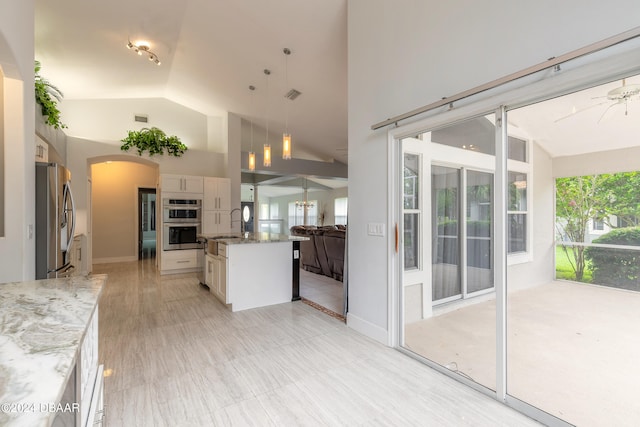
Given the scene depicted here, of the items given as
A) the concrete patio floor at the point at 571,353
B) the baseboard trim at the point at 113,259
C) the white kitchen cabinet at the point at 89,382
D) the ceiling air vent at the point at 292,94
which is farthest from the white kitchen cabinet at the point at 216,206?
the concrete patio floor at the point at 571,353

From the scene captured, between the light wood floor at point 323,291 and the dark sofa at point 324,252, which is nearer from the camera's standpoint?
the light wood floor at point 323,291

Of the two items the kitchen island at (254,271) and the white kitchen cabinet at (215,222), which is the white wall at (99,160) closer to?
the white kitchen cabinet at (215,222)

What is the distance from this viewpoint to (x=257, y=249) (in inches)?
149

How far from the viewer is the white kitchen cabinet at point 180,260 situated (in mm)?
5836

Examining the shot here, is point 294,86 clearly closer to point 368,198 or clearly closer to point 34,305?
point 368,198

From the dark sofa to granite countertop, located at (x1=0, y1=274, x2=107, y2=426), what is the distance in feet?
13.0

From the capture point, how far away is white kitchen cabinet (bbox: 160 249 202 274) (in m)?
5.84

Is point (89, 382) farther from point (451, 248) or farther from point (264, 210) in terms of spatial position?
point (264, 210)

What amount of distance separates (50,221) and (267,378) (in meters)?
2.27

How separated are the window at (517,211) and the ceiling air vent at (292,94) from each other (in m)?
4.04

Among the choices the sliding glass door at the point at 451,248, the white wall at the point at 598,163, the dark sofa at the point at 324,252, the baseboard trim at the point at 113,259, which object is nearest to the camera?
the white wall at the point at 598,163

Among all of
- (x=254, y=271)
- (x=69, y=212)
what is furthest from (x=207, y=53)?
(x=254, y=271)

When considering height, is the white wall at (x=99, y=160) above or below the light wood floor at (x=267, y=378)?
above

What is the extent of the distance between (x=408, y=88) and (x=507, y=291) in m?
1.75
